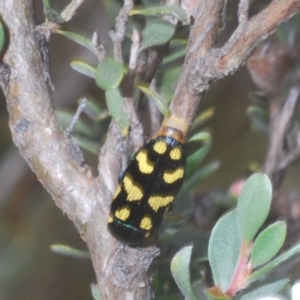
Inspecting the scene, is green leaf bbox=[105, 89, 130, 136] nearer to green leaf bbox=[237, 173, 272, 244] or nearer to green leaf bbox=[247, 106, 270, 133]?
green leaf bbox=[237, 173, 272, 244]

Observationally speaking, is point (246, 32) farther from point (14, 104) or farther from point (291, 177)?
point (291, 177)

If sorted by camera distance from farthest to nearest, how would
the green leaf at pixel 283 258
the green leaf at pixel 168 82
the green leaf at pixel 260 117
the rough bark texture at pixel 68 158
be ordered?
the green leaf at pixel 260 117
the green leaf at pixel 168 82
the rough bark texture at pixel 68 158
the green leaf at pixel 283 258

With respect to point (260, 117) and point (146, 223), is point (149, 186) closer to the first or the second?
point (146, 223)

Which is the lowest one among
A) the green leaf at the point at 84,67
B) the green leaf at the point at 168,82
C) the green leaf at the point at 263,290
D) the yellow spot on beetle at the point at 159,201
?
the green leaf at the point at 263,290

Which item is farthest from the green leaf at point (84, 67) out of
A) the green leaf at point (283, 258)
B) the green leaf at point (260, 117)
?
the green leaf at point (260, 117)

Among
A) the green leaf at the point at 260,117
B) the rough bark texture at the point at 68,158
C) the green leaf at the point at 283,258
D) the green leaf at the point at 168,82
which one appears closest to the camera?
the green leaf at the point at 283,258

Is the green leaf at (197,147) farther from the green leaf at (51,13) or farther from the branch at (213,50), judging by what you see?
the green leaf at (51,13)
